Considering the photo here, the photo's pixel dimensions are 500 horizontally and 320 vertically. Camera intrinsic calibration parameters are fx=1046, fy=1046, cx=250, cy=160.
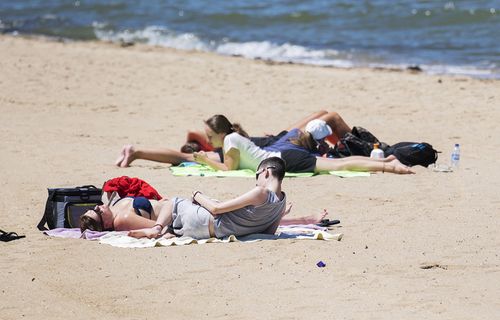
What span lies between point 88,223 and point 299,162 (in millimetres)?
3089

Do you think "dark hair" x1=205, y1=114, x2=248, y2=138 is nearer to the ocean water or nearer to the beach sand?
→ the beach sand

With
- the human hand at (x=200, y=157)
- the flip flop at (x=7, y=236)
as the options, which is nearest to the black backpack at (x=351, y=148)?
the human hand at (x=200, y=157)

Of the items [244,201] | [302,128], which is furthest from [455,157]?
[244,201]

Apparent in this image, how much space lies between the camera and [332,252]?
7.55 meters

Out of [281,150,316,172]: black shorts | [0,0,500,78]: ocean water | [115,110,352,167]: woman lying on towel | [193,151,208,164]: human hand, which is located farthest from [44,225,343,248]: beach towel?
[0,0,500,78]: ocean water

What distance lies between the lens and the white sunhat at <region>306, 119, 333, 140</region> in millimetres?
11094

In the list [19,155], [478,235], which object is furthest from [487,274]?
[19,155]

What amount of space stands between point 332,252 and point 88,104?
25.6 ft

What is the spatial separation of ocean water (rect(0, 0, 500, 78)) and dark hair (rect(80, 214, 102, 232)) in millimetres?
10007

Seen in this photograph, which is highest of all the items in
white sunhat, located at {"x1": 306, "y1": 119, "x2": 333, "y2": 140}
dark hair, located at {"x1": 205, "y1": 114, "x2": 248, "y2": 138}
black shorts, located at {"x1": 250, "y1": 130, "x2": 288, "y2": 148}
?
dark hair, located at {"x1": 205, "y1": 114, "x2": 248, "y2": 138}

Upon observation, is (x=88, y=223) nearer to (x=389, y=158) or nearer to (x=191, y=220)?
(x=191, y=220)

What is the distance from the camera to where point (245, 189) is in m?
9.91

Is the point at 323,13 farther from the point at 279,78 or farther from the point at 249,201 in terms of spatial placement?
the point at 249,201

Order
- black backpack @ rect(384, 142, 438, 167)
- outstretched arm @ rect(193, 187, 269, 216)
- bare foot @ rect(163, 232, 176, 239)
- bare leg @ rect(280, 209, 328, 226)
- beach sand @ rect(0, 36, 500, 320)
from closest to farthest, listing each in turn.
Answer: beach sand @ rect(0, 36, 500, 320) → outstretched arm @ rect(193, 187, 269, 216) → bare foot @ rect(163, 232, 176, 239) → bare leg @ rect(280, 209, 328, 226) → black backpack @ rect(384, 142, 438, 167)
